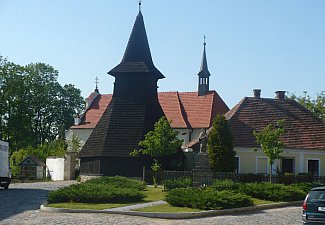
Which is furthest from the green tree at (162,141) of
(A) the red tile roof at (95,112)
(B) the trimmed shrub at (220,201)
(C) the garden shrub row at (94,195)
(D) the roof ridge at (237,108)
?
(A) the red tile roof at (95,112)

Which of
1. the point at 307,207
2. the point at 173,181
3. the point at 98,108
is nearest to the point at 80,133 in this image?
the point at 98,108

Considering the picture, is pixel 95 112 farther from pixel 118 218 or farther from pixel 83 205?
pixel 118 218

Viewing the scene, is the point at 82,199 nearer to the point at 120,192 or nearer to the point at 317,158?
the point at 120,192

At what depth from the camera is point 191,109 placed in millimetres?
66750

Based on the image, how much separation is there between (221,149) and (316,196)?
18497 millimetres

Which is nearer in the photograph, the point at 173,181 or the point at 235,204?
the point at 235,204

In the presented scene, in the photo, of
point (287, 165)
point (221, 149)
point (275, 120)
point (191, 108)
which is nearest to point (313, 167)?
point (287, 165)

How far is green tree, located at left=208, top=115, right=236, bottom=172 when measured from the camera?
35.8 meters

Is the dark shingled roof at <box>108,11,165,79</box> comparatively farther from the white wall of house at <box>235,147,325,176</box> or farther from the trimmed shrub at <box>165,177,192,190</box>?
the trimmed shrub at <box>165,177,192,190</box>

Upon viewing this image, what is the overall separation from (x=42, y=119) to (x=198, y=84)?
83.7ft

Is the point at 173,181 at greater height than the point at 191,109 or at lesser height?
lesser

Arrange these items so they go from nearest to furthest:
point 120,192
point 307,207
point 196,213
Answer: point 307,207, point 196,213, point 120,192

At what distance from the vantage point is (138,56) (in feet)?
146

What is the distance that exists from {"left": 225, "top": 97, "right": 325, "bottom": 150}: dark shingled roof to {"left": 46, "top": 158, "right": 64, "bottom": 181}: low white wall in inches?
730
